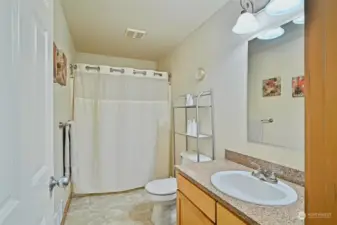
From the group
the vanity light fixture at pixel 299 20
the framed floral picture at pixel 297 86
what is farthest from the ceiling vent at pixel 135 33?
the framed floral picture at pixel 297 86

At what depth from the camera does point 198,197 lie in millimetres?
1454

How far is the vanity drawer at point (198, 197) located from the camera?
129cm

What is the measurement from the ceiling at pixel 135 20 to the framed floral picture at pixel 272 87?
0.91 metres

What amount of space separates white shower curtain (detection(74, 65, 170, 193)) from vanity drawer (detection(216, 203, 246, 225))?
2259mm

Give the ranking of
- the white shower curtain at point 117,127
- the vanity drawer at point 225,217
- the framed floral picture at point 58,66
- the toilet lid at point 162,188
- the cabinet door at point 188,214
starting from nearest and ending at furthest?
the vanity drawer at point 225,217
the cabinet door at point 188,214
the framed floral picture at point 58,66
the toilet lid at point 162,188
the white shower curtain at point 117,127

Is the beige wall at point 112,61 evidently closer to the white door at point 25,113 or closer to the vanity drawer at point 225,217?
the white door at point 25,113

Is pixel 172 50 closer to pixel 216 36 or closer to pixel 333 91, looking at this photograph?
pixel 216 36

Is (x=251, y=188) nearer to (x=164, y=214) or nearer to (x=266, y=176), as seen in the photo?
(x=266, y=176)

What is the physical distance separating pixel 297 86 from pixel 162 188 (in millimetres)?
1620

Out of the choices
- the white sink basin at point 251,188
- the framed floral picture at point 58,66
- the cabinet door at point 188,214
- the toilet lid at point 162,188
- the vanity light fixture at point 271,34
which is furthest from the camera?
the toilet lid at point 162,188

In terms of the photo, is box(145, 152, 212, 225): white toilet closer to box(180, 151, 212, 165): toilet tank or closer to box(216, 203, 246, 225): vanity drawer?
box(180, 151, 212, 165): toilet tank

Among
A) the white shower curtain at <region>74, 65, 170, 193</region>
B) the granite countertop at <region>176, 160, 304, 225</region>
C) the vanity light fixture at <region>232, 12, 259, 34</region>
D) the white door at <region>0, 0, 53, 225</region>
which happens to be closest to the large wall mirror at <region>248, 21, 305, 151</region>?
the vanity light fixture at <region>232, 12, 259, 34</region>

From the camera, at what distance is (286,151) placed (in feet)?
5.02

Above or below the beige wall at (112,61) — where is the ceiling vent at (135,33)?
above
